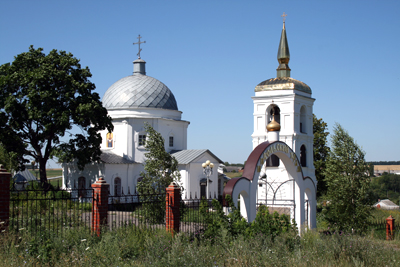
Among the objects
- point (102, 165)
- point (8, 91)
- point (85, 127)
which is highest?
point (8, 91)

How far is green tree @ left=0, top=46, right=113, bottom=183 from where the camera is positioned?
2512cm

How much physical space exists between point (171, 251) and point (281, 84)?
19.4 m

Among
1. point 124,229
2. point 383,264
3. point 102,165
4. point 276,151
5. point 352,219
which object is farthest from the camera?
point 102,165

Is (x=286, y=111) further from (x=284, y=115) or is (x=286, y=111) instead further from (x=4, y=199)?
(x=4, y=199)

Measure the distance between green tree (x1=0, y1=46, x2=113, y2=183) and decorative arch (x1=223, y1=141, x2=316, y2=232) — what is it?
561 inches

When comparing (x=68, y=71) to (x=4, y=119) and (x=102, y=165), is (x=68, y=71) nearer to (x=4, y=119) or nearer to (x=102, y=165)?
(x=4, y=119)

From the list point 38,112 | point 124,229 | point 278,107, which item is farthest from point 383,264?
point 38,112

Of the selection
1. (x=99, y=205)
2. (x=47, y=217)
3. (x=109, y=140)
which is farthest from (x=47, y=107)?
(x=99, y=205)

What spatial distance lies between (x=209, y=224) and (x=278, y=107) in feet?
55.5

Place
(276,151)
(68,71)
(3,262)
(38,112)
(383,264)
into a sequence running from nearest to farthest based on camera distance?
1. (3,262)
2. (383,264)
3. (276,151)
4. (38,112)
5. (68,71)

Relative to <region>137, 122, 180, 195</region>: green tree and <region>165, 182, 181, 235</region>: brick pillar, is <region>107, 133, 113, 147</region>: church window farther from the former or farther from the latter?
<region>165, 182, 181, 235</region>: brick pillar

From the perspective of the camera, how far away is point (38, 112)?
24875 mm

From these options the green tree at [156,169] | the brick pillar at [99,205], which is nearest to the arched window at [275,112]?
the green tree at [156,169]

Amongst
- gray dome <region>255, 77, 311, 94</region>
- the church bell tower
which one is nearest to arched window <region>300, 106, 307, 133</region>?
the church bell tower
